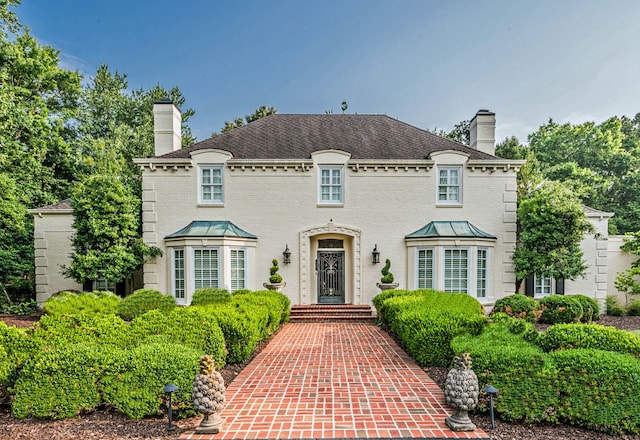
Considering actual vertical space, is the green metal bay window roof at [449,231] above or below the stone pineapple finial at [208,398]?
above

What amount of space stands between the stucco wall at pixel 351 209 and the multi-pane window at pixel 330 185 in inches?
11.5

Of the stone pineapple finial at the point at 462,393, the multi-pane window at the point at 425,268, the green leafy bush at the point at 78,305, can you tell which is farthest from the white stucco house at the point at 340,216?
the stone pineapple finial at the point at 462,393

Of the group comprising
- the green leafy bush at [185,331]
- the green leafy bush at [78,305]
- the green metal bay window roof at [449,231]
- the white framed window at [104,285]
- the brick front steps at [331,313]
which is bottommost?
the brick front steps at [331,313]

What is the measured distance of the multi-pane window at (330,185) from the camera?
44.3ft

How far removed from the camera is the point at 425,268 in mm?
13094

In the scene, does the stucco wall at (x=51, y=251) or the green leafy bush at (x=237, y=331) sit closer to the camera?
the green leafy bush at (x=237, y=331)

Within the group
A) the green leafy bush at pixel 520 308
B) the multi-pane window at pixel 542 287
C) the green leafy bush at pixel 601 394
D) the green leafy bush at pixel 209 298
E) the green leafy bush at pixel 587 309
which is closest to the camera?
the green leafy bush at pixel 601 394

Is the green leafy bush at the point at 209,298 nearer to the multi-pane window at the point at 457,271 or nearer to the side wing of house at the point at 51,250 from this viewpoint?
the side wing of house at the point at 51,250

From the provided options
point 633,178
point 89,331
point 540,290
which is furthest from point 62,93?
point 633,178

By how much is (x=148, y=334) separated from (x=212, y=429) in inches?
98.4

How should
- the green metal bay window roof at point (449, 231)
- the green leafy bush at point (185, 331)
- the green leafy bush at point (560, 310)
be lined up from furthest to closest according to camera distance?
1. the green metal bay window roof at point (449, 231)
2. the green leafy bush at point (560, 310)
3. the green leafy bush at point (185, 331)

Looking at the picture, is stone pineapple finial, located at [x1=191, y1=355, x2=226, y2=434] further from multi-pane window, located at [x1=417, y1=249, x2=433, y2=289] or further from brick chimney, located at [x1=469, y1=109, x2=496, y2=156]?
brick chimney, located at [x1=469, y1=109, x2=496, y2=156]

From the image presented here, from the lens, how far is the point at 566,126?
26172mm

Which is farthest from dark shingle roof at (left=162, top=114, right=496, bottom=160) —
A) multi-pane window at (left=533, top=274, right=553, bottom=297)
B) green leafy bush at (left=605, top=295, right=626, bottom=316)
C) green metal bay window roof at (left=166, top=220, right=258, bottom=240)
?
green leafy bush at (left=605, top=295, right=626, bottom=316)
